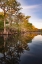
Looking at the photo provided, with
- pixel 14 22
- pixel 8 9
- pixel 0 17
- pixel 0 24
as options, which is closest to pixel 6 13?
pixel 8 9

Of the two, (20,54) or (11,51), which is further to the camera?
Result: (11,51)

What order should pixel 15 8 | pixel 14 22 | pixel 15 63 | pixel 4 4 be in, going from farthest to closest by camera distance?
pixel 14 22
pixel 15 8
pixel 4 4
pixel 15 63

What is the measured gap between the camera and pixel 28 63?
6680mm

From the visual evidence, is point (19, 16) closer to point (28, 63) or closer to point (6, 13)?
point (6, 13)

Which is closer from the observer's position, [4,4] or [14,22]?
[4,4]

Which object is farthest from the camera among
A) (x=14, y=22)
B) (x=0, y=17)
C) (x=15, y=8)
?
(x=14, y=22)

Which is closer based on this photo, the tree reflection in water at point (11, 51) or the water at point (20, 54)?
the water at point (20, 54)

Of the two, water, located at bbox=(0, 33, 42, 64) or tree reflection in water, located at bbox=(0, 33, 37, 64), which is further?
tree reflection in water, located at bbox=(0, 33, 37, 64)

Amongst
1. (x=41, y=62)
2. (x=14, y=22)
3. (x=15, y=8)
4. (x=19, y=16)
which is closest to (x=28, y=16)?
(x=14, y=22)

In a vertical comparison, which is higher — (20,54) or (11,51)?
(11,51)

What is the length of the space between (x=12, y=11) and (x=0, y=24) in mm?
12291

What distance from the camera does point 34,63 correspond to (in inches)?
263

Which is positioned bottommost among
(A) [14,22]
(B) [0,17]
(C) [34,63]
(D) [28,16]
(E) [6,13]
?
(C) [34,63]

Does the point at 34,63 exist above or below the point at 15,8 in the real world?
below
